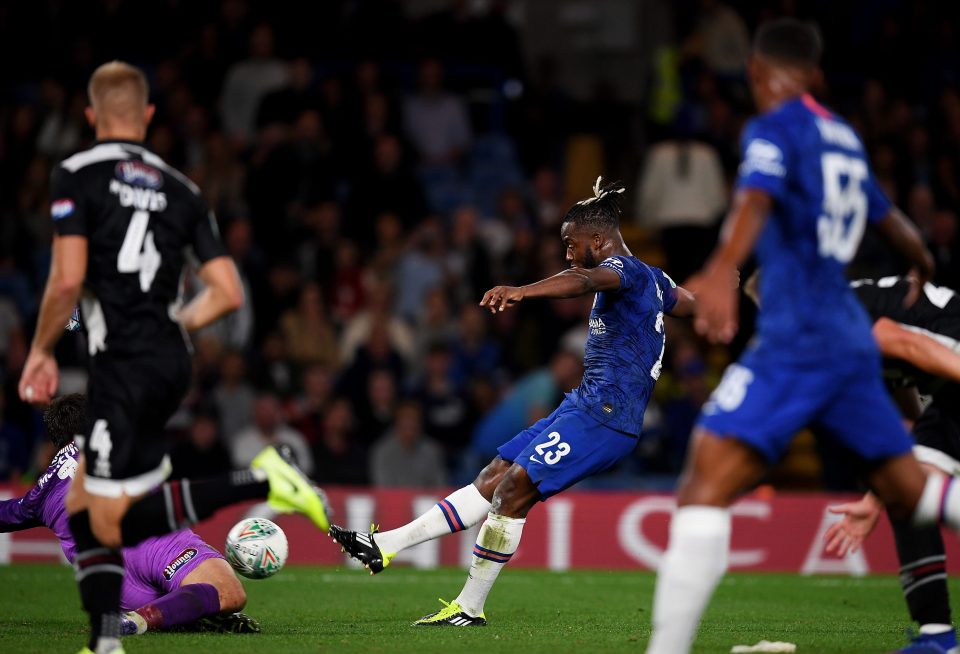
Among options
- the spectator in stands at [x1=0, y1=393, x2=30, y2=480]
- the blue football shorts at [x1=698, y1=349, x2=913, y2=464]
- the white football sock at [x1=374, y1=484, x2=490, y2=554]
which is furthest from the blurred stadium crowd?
the blue football shorts at [x1=698, y1=349, x2=913, y2=464]

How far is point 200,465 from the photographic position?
13648 mm

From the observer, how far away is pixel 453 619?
25.2ft

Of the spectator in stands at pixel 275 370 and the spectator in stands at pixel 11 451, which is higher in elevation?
the spectator in stands at pixel 275 370

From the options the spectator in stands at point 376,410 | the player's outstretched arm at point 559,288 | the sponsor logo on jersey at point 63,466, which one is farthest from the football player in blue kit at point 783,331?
the spectator in stands at point 376,410

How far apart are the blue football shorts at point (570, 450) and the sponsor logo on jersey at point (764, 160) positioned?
274 centimetres

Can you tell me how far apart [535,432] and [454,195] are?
11023 millimetres

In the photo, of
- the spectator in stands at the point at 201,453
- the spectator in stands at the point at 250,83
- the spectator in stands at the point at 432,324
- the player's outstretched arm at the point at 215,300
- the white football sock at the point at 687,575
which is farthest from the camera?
the spectator in stands at the point at 250,83

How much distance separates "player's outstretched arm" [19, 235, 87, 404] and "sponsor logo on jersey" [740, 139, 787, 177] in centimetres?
274

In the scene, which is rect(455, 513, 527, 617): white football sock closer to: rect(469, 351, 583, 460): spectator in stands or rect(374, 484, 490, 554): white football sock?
rect(374, 484, 490, 554): white football sock

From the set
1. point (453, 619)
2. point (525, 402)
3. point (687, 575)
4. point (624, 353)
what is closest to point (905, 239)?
point (687, 575)

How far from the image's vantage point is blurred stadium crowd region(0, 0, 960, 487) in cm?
1466

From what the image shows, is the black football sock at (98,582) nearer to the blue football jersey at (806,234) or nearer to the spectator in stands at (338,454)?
the blue football jersey at (806,234)

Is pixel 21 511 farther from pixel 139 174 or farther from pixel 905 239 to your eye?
pixel 905 239

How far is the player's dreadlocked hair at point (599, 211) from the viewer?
311 inches
